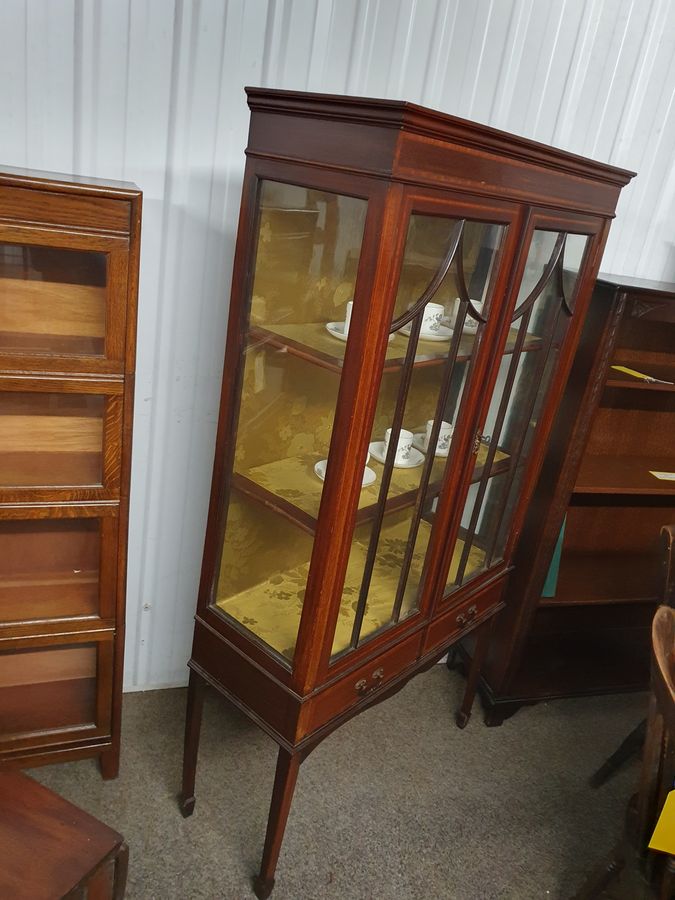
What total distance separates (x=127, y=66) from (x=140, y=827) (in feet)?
5.62

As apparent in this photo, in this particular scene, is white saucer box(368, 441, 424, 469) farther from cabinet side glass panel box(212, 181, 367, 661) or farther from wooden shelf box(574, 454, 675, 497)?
wooden shelf box(574, 454, 675, 497)

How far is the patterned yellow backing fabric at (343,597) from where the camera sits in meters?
1.45

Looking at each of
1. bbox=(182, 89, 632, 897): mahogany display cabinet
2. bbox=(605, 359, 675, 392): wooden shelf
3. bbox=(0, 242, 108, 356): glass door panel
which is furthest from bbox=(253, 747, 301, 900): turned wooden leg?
bbox=(605, 359, 675, 392): wooden shelf

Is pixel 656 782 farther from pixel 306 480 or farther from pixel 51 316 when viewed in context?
pixel 51 316

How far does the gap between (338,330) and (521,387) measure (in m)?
0.67

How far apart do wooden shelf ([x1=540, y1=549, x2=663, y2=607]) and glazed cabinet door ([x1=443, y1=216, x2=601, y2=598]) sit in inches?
15.2

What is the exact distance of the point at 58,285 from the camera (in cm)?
140

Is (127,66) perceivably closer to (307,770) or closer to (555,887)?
(307,770)

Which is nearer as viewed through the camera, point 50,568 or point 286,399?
Answer: point 286,399

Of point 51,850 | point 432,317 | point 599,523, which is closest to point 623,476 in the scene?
point 599,523

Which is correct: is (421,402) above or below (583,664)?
above

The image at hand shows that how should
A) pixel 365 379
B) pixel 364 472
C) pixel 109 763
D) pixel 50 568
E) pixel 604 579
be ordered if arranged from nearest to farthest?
pixel 365 379, pixel 364 472, pixel 50 568, pixel 109 763, pixel 604 579

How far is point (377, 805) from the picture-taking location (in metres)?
1.90

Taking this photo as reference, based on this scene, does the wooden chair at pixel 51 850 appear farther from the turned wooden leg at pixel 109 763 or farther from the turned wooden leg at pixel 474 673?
the turned wooden leg at pixel 474 673
